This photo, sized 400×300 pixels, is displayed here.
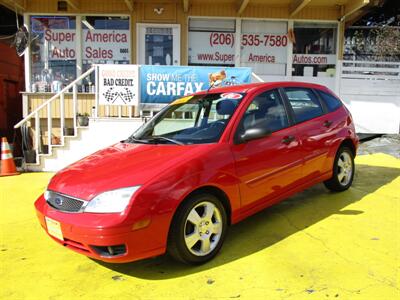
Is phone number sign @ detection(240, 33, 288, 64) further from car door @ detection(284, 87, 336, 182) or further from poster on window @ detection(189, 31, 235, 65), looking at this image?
car door @ detection(284, 87, 336, 182)

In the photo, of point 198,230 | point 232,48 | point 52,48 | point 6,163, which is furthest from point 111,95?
point 198,230

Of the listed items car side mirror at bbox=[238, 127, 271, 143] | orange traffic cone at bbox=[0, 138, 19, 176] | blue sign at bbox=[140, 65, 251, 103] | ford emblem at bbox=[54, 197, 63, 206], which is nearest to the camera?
ford emblem at bbox=[54, 197, 63, 206]

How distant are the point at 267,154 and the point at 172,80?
176 inches

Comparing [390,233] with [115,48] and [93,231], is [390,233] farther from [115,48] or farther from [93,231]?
[115,48]

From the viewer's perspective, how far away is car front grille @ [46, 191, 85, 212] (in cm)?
319

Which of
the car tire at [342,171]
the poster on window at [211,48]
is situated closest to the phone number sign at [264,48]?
the poster on window at [211,48]

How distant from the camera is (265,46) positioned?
33.8 feet

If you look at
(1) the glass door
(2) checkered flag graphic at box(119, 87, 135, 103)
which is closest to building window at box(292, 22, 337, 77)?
(1) the glass door

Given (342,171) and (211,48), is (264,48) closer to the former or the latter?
(211,48)

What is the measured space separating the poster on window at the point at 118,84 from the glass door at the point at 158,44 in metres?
2.35

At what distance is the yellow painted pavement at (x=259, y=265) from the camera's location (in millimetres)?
3051

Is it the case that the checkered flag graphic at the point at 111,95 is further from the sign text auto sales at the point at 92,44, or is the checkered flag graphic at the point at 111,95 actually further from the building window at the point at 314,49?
the building window at the point at 314,49

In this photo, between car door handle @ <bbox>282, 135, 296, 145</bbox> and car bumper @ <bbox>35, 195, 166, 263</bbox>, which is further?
car door handle @ <bbox>282, 135, 296, 145</bbox>

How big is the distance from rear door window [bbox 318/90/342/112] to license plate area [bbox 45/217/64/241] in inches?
143
